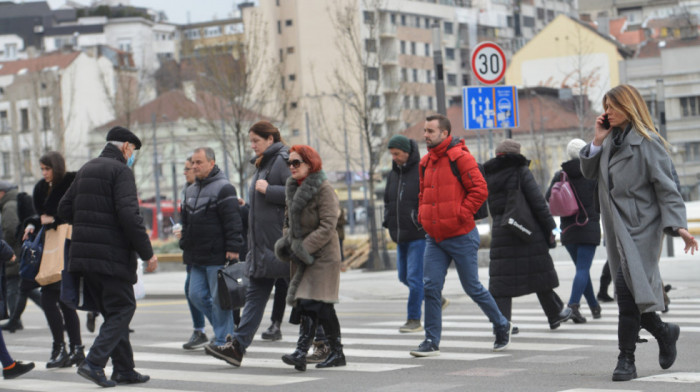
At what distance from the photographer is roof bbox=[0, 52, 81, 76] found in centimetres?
9400

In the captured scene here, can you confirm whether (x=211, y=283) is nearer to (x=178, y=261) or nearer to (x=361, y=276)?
(x=361, y=276)

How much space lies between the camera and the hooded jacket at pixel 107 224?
30.0ft

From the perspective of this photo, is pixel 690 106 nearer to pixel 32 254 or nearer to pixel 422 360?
pixel 32 254

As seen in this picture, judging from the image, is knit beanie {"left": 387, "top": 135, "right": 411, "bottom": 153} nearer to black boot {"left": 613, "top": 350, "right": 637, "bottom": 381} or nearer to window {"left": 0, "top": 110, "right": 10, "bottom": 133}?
black boot {"left": 613, "top": 350, "right": 637, "bottom": 381}

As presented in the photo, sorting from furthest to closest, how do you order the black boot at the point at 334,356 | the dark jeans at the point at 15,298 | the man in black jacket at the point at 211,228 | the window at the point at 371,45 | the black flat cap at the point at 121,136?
the window at the point at 371,45 < the dark jeans at the point at 15,298 < the man in black jacket at the point at 211,228 < the black boot at the point at 334,356 < the black flat cap at the point at 121,136

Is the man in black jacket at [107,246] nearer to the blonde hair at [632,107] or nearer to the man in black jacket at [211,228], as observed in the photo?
the man in black jacket at [211,228]

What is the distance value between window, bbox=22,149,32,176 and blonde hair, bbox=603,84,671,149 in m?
82.1

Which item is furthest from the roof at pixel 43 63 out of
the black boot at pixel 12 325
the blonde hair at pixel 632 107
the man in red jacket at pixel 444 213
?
the blonde hair at pixel 632 107

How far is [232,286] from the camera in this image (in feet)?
35.6

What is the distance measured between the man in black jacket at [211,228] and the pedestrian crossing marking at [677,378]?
426 centimetres

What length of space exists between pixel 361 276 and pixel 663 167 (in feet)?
60.0

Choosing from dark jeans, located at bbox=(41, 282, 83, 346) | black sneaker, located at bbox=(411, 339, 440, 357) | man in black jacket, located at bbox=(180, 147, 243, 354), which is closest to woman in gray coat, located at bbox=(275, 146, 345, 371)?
black sneaker, located at bbox=(411, 339, 440, 357)

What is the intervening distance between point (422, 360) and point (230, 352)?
1.59m

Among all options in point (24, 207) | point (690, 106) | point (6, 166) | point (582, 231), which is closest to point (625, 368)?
point (582, 231)
